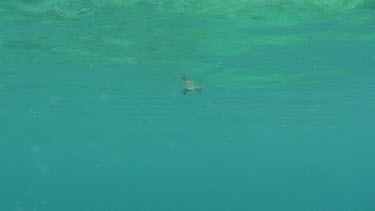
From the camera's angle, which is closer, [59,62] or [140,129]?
[59,62]

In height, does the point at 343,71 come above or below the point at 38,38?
below

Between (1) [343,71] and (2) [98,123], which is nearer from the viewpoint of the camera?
(1) [343,71]

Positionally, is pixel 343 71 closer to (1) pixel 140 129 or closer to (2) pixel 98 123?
(2) pixel 98 123

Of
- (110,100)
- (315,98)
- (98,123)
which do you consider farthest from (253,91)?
(98,123)

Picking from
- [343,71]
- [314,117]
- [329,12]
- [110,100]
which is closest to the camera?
[329,12]

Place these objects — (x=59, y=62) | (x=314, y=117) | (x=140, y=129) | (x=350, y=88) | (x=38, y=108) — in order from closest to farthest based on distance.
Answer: (x=59, y=62) < (x=350, y=88) < (x=38, y=108) < (x=314, y=117) < (x=140, y=129)

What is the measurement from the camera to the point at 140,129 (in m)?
67.1

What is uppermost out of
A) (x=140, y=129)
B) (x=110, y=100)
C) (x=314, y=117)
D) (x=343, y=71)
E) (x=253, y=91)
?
(x=343, y=71)

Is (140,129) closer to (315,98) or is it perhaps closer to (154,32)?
(315,98)

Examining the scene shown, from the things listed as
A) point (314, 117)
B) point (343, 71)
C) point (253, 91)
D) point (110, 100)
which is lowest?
point (314, 117)

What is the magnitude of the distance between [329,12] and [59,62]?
52.7 ft

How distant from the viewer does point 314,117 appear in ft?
179

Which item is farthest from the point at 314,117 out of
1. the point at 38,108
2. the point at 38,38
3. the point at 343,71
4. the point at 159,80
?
the point at 38,38

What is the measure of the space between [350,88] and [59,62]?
23798mm
